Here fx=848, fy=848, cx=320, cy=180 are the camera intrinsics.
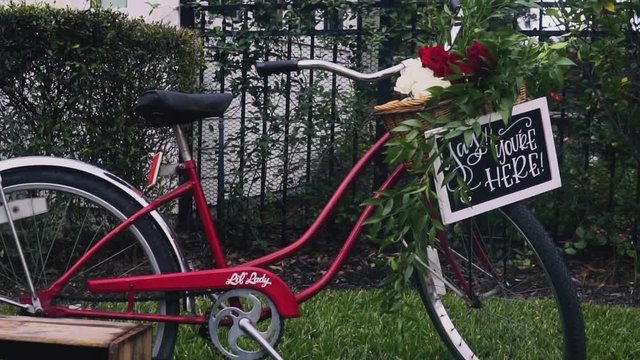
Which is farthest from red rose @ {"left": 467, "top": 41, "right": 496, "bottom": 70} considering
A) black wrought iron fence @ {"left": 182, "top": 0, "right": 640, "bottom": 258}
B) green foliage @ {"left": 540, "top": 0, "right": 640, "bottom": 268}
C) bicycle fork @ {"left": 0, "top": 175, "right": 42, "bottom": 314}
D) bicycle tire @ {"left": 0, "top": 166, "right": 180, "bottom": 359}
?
black wrought iron fence @ {"left": 182, "top": 0, "right": 640, "bottom": 258}

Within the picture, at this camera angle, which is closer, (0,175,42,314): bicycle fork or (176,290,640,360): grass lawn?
(0,175,42,314): bicycle fork

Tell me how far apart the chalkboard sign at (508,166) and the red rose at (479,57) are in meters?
0.17

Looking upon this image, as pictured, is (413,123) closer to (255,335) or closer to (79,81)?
(255,335)

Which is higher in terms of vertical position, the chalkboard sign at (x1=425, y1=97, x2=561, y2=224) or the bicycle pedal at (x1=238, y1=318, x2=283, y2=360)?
the chalkboard sign at (x1=425, y1=97, x2=561, y2=224)

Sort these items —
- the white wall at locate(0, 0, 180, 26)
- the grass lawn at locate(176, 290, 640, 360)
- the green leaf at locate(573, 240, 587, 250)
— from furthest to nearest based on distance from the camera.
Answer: the white wall at locate(0, 0, 180, 26) < the green leaf at locate(573, 240, 587, 250) < the grass lawn at locate(176, 290, 640, 360)

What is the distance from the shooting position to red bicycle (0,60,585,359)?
106 inches

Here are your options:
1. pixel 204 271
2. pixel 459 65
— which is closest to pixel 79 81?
pixel 204 271

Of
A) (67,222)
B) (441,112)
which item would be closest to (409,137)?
(441,112)

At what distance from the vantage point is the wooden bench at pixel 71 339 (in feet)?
7.06

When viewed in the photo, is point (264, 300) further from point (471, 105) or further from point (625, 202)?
point (625, 202)

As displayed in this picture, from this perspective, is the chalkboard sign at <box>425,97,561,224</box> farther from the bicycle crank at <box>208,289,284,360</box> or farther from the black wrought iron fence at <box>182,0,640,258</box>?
the black wrought iron fence at <box>182,0,640,258</box>

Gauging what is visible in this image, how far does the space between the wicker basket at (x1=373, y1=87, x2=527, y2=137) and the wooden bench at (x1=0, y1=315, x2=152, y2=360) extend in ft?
3.08

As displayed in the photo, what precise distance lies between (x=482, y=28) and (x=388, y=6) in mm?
2460

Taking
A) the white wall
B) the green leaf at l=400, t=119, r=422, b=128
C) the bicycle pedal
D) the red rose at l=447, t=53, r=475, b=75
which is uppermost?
the white wall
